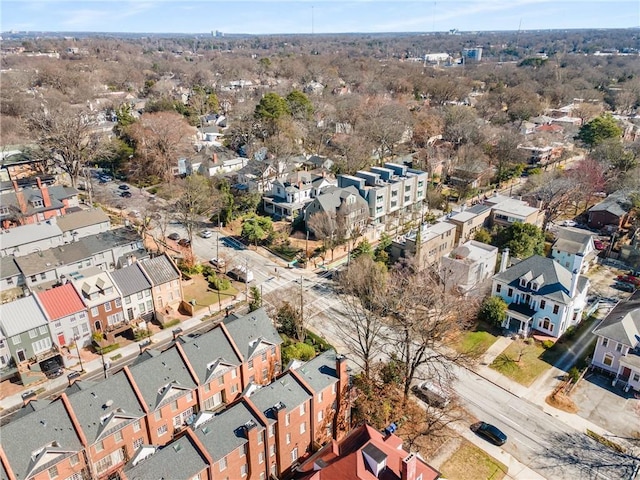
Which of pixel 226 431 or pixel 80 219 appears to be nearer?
pixel 226 431

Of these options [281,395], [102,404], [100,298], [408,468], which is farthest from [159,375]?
[408,468]

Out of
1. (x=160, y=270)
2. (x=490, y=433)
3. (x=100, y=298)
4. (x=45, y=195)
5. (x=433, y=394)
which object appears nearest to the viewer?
(x=490, y=433)

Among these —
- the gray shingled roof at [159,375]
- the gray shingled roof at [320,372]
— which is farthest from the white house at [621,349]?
the gray shingled roof at [159,375]

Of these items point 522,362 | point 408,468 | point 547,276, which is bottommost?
point 522,362

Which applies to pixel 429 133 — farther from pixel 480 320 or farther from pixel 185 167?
pixel 480 320

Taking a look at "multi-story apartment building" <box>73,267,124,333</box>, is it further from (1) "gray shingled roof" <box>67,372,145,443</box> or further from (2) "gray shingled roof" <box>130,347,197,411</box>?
(2) "gray shingled roof" <box>130,347,197,411</box>

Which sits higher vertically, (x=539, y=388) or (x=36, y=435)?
(x=36, y=435)

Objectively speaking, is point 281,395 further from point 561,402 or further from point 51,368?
point 561,402
